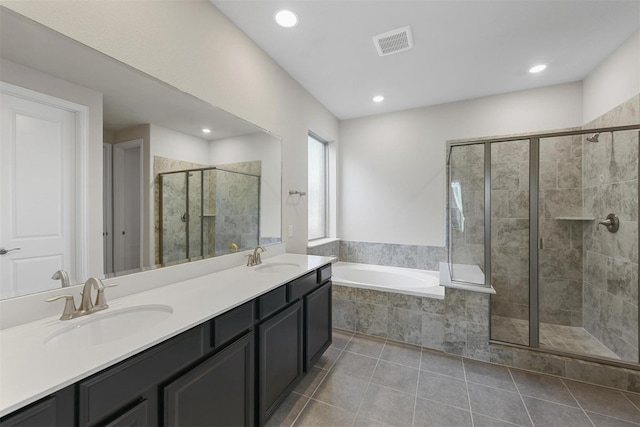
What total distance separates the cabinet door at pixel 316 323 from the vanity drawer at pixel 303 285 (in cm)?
→ 6

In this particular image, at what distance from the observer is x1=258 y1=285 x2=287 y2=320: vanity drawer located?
4.53 ft

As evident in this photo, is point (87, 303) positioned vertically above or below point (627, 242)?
below

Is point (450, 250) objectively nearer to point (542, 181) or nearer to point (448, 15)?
point (542, 181)

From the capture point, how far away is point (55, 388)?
619 mm

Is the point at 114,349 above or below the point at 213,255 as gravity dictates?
below

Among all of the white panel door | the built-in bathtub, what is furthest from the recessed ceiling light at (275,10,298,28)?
the built-in bathtub

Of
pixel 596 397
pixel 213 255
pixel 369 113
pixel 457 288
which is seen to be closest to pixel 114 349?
pixel 213 255

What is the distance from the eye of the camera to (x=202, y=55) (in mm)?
1673

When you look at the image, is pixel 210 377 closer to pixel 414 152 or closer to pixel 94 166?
pixel 94 166

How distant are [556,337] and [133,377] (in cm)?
342

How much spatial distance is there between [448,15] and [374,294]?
95.6 inches

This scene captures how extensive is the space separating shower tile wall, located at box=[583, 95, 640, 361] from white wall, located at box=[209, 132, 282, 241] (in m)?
2.96

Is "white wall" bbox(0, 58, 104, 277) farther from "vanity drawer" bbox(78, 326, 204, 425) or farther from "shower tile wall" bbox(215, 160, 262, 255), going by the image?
"shower tile wall" bbox(215, 160, 262, 255)

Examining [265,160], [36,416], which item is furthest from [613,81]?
[36,416]
